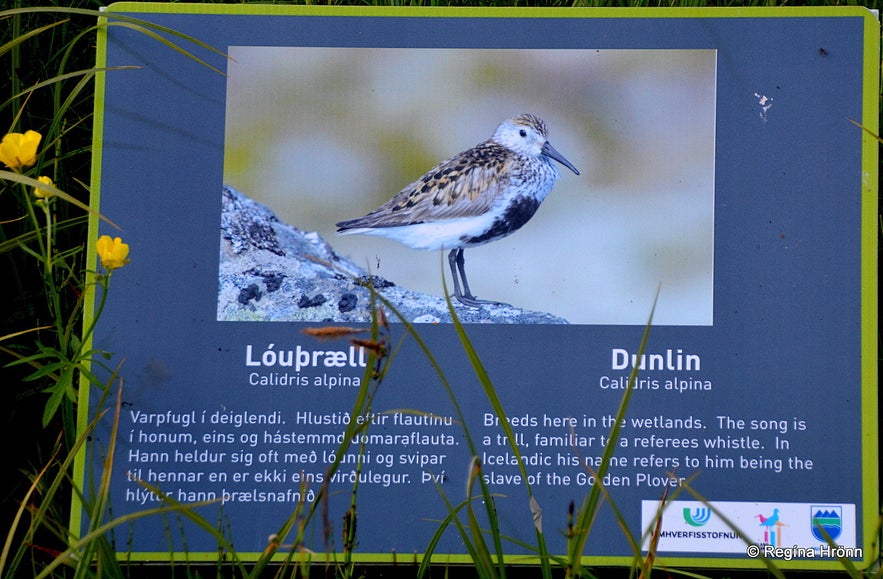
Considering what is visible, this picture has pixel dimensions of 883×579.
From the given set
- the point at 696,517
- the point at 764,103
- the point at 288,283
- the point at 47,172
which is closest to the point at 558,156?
the point at 764,103

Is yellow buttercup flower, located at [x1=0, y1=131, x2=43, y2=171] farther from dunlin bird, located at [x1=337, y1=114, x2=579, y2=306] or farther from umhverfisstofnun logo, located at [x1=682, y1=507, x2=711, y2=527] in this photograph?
umhverfisstofnun logo, located at [x1=682, y1=507, x2=711, y2=527]

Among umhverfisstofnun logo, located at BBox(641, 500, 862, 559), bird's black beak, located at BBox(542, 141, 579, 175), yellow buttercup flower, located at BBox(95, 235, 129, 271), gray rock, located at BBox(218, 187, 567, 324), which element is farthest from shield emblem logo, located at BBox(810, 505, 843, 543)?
yellow buttercup flower, located at BBox(95, 235, 129, 271)

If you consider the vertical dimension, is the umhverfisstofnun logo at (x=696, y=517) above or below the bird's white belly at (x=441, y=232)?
below

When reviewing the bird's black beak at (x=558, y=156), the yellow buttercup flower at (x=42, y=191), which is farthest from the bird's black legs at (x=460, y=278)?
the yellow buttercup flower at (x=42, y=191)

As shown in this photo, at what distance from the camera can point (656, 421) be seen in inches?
64.8

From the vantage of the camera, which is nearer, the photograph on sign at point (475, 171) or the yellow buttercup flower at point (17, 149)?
the yellow buttercup flower at point (17, 149)

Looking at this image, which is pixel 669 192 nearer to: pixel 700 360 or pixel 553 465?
pixel 700 360

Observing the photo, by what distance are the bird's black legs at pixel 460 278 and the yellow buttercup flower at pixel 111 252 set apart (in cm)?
69

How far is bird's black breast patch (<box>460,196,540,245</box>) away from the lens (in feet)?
5.61

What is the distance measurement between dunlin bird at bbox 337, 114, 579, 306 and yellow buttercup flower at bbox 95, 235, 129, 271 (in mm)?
449

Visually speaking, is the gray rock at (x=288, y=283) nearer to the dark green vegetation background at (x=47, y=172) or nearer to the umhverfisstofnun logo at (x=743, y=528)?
the dark green vegetation background at (x=47, y=172)

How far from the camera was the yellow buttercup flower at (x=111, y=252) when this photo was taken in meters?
1.59

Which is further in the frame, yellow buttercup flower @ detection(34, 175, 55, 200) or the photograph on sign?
the photograph on sign

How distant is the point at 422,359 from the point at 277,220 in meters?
0.44
